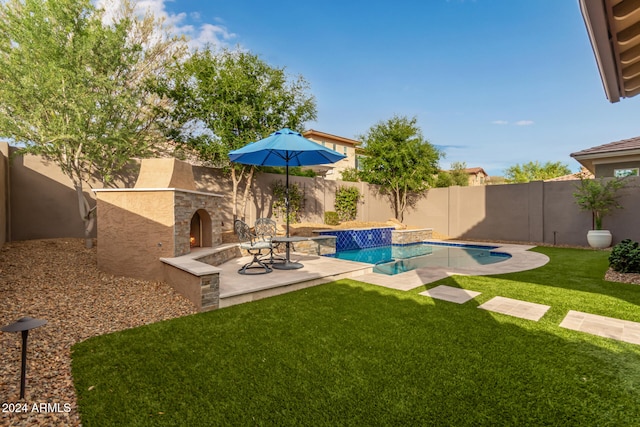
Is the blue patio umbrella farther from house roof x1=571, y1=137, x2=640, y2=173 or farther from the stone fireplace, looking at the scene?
house roof x1=571, y1=137, x2=640, y2=173

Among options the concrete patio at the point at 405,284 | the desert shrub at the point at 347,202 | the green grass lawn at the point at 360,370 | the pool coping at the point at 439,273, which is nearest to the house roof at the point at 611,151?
the pool coping at the point at 439,273

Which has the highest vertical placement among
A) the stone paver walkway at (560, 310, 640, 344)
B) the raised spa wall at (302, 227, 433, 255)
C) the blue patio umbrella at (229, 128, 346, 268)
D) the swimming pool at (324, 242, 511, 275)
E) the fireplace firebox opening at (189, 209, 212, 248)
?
the blue patio umbrella at (229, 128, 346, 268)

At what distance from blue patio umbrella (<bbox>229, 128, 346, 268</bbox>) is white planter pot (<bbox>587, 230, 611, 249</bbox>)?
31.6 ft

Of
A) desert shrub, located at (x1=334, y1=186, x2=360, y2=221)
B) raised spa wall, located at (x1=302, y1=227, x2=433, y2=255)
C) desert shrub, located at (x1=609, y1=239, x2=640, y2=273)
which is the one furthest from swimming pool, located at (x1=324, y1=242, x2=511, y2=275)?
desert shrub, located at (x1=609, y1=239, x2=640, y2=273)

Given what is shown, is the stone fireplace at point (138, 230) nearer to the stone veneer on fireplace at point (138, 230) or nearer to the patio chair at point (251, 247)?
the stone veneer on fireplace at point (138, 230)

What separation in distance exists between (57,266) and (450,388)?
6.91 meters

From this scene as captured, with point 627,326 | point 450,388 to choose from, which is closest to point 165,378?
point 450,388

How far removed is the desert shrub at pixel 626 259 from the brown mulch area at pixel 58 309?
8309 millimetres

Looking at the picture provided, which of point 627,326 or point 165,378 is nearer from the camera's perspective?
point 165,378

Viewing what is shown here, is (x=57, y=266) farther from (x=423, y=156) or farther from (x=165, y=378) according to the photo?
(x=423, y=156)

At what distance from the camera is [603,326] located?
3.84m

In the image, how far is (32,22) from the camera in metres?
6.50

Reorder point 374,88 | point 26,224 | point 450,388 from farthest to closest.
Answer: point 374,88 → point 26,224 → point 450,388

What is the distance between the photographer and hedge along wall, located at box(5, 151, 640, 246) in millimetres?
7797
